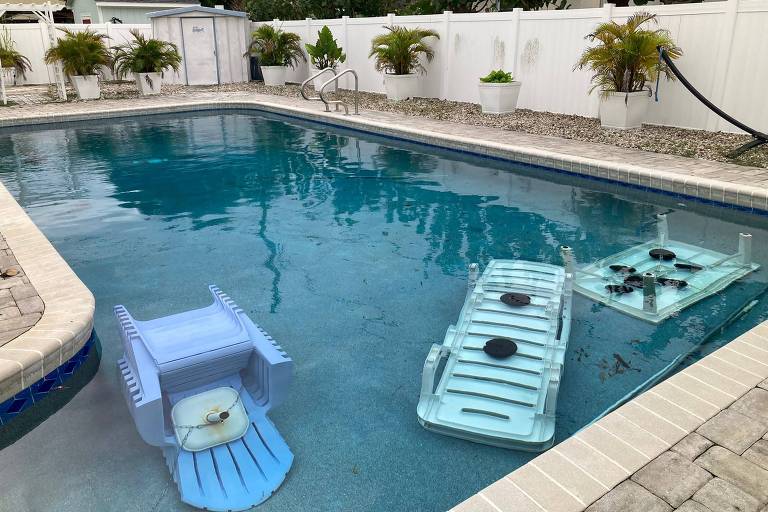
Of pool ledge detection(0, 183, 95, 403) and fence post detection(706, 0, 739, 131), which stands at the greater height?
fence post detection(706, 0, 739, 131)

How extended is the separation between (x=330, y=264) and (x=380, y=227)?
4.12 feet

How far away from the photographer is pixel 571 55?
455 inches

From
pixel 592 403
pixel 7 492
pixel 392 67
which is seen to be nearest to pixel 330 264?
pixel 592 403

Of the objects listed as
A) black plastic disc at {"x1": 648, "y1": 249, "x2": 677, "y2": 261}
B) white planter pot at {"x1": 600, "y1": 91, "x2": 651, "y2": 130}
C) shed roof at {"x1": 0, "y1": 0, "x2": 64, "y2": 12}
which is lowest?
black plastic disc at {"x1": 648, "y1": 249, "x2": 677, "y2": 261}

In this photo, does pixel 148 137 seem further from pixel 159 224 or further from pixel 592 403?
pixel 592 403

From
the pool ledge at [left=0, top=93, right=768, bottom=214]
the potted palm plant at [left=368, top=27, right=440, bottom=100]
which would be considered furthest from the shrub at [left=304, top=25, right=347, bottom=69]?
the potted palm plant at [left=368, top=27, right=440, bottom=100]

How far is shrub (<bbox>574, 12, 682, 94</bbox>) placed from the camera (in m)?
9.52

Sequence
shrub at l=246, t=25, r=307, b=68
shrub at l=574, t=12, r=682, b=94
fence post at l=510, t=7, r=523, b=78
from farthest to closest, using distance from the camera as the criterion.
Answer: shrub at l=246, t=25, r=307, b=68
fence post at l=510, t=7, r=523, b=78
shrub at l=574, t=12, r=682, b=94

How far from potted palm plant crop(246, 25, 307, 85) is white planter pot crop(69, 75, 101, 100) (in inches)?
198

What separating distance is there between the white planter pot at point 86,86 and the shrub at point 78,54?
0.17 metres

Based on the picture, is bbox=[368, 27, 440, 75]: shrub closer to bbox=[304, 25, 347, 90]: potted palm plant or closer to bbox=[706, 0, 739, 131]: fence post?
bbox=[304, 25, 347, 90]: potted palm plant

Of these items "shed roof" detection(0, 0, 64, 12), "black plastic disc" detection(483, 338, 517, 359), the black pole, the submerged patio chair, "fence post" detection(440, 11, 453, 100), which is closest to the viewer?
the submerged patio chair

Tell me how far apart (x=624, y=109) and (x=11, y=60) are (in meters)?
16.8

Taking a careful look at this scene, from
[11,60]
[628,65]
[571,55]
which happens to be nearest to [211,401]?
[628,65]
